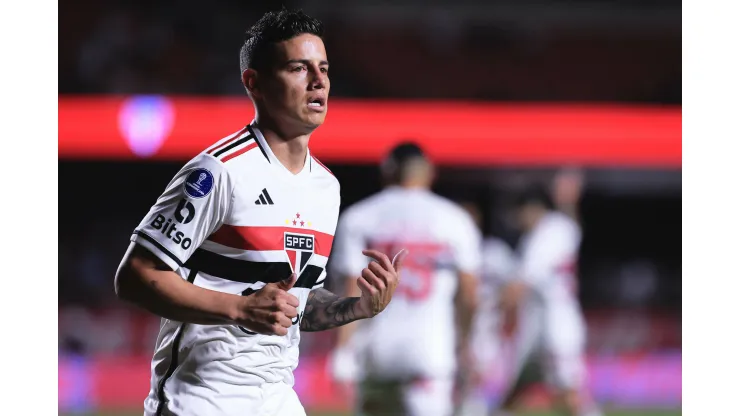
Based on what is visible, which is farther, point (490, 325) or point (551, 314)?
point (490, 325)

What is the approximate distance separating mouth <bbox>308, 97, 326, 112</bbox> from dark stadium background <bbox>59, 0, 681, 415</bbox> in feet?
16.5

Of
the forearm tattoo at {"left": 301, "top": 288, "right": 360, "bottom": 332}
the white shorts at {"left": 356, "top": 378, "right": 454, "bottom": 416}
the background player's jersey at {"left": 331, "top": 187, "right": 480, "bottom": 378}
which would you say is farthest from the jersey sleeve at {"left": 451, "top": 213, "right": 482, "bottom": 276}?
the forearm tattoo at {"left": 301, "top": 288, "right": 360, "bottom": 332}

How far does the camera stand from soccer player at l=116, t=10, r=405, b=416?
2.04 m

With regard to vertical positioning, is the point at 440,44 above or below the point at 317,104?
above

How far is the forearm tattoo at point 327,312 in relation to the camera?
7.89 feet

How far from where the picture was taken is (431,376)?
14.3 feet

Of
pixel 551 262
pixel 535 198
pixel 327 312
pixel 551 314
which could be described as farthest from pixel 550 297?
pixel 327 312

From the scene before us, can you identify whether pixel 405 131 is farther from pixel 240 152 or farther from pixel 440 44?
pixel 240 152

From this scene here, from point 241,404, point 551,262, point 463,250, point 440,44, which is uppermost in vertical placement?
point 440,44

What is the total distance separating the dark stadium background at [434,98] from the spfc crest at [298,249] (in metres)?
4.90

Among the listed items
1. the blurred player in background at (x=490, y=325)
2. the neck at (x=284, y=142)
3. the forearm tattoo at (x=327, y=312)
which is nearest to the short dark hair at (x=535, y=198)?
the blurred player in background at (x=490, y=325)

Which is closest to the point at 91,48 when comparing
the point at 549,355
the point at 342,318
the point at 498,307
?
the point at 498,307

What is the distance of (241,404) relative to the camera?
222 cm

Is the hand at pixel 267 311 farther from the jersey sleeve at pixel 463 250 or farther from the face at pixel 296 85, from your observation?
the jersey sleeve at pixel 463 250
